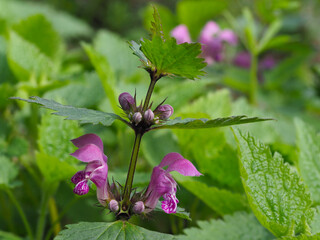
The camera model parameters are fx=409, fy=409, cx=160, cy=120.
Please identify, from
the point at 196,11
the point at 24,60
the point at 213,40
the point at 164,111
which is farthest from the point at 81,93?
the point at 196,11

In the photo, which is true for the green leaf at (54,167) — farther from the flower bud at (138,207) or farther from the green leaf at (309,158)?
the green leaf at (309,158)

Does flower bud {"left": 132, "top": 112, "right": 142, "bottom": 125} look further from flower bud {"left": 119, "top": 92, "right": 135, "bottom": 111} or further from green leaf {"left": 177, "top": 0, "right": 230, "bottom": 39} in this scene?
green leaf {"left": 177, "top": 0, "right": 230, "bottom": 39}

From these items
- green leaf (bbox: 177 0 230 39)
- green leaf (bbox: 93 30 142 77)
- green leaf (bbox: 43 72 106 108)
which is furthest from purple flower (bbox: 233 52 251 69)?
green leaf (bbox: 43 72 106 108)

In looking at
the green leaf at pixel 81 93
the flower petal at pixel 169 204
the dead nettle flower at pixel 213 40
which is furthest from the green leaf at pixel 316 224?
the dead nettle flower at pixel 213 40

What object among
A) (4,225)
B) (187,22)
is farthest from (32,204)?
(187,22)

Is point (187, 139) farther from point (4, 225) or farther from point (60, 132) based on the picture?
point (4, 225)

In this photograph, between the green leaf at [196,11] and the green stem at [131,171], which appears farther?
the green leaf at [196,11]

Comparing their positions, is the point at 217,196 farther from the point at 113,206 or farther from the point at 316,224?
the point at 113,206
